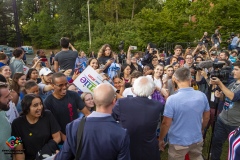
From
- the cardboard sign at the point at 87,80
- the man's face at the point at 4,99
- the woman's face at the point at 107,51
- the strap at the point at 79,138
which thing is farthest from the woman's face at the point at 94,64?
the strap at the point at 79,138

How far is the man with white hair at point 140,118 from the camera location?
9.75 feet

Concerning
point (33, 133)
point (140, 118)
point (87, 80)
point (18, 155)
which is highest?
point (87, 80)

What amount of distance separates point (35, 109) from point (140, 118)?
1241mm

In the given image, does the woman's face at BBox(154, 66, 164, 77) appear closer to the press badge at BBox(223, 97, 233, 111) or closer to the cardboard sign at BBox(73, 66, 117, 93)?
the cardboard sign at BBox(73, 66, 117, 93)

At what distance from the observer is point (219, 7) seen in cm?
1886

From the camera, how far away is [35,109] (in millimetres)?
3018

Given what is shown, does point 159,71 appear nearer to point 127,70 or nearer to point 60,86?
point 127,70

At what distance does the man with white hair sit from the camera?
2973 mm

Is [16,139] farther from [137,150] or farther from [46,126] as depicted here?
[137,150]

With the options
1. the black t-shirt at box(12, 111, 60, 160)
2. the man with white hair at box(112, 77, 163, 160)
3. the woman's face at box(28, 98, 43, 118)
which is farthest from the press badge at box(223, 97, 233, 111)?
the woman's face at box(28, 98, 43, 118)

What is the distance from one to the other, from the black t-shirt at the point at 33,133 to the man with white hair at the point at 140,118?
0.82 m

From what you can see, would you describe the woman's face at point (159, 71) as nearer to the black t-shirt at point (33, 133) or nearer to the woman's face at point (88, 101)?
the woman's face at point (88, 101)

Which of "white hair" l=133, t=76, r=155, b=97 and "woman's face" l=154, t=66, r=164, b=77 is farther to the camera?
"woman's face" l=154, t=66, r=164, b=77

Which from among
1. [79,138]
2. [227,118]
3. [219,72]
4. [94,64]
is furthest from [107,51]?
[79,138]
